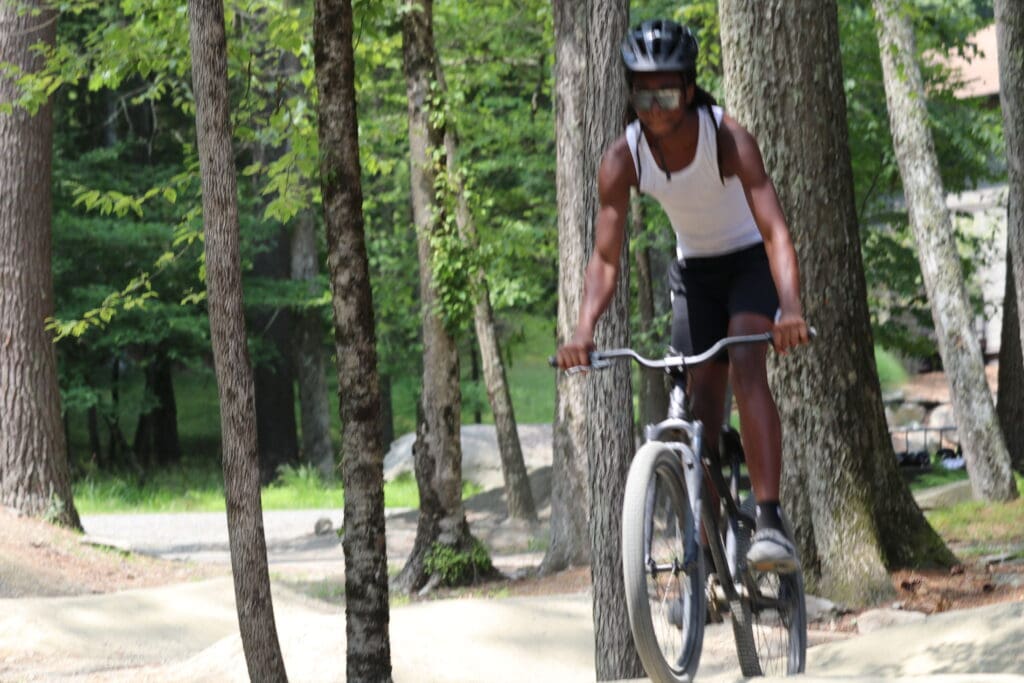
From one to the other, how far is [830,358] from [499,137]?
46.7 feet

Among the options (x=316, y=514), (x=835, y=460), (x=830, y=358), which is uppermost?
(x=830, y=358)

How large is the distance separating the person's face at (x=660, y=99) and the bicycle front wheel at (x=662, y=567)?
116cm

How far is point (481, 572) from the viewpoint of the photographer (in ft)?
51.9

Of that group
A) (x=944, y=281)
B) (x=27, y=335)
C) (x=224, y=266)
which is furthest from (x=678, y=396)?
(x=944, y=281)

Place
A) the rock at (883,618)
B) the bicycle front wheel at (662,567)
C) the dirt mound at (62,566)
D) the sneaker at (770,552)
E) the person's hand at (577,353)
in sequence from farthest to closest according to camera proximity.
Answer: the dirt mound at (62,566), the rock at (883,618), the sneaker at (770,552), the person's hand at (577,353), the bicycle front wheel at (662,567)

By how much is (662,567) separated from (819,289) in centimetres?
506

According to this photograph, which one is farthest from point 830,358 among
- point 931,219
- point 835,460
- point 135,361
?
point 135,361

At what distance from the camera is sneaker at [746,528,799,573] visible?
5691mm

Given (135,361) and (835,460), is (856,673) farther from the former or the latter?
(135,361)

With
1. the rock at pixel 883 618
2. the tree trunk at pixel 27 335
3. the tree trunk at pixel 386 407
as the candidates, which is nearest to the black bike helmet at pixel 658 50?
the rock at pixel 883 618

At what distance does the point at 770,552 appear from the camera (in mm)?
5688

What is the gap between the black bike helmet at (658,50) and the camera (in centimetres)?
521

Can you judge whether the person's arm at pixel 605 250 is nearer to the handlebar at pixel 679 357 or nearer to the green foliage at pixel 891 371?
the handlebar at pixel 679 357

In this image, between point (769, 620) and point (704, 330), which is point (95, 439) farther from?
point (704, 330)
